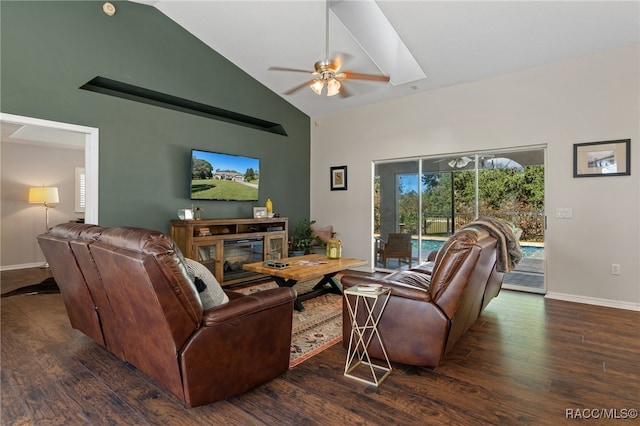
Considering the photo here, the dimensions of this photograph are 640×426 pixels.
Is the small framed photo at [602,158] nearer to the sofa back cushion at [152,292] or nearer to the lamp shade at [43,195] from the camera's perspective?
the sofa back cushion at [152,292]

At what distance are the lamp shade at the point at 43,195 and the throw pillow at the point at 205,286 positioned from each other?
5978 millimetres

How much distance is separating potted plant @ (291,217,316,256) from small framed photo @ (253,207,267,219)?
0.87 m

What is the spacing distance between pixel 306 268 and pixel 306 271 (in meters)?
0.15

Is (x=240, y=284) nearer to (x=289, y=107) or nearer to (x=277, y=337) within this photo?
(x=277, y=337)

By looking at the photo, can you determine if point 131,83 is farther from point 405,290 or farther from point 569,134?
point 569,134

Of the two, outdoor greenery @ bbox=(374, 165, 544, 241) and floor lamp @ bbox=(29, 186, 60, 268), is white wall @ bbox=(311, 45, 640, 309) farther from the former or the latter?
floor lamp @ bbox=(29, 186, 60, 268)

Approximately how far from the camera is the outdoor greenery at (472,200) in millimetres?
4523

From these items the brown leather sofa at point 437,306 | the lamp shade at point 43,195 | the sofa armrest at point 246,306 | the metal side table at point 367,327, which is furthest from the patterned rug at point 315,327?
the lamp shade at point 43,195

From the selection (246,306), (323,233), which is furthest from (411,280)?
(323,233)

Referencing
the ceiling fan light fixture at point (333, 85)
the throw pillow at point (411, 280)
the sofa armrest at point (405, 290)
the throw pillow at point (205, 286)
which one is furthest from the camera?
→ the ceiling fan light fixture at point (333, 85)

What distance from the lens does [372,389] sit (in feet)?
6.80

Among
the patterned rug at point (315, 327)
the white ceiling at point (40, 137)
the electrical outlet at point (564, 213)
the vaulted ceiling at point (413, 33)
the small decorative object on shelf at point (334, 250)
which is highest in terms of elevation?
the vaulted ceiling at point (413, 33)

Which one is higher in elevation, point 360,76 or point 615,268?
point 360,76

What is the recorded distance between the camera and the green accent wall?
3.51 m
